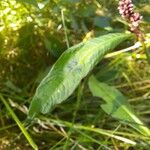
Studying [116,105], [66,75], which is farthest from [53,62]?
[66,75]

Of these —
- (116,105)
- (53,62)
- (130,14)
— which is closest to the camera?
(130,14)

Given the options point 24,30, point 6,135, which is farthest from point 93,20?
point 6,135

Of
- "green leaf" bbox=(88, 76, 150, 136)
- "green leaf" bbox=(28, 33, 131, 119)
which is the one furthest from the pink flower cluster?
"green leaf" bbox=(88, 76, 150, 136)

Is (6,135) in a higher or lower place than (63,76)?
lower

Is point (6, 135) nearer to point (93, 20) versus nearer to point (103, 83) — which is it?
point (103, 83)

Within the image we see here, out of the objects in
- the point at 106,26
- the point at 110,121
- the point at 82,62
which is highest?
the point at 82,62

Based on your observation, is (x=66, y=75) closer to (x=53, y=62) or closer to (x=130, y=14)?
(x=130, y=14)
